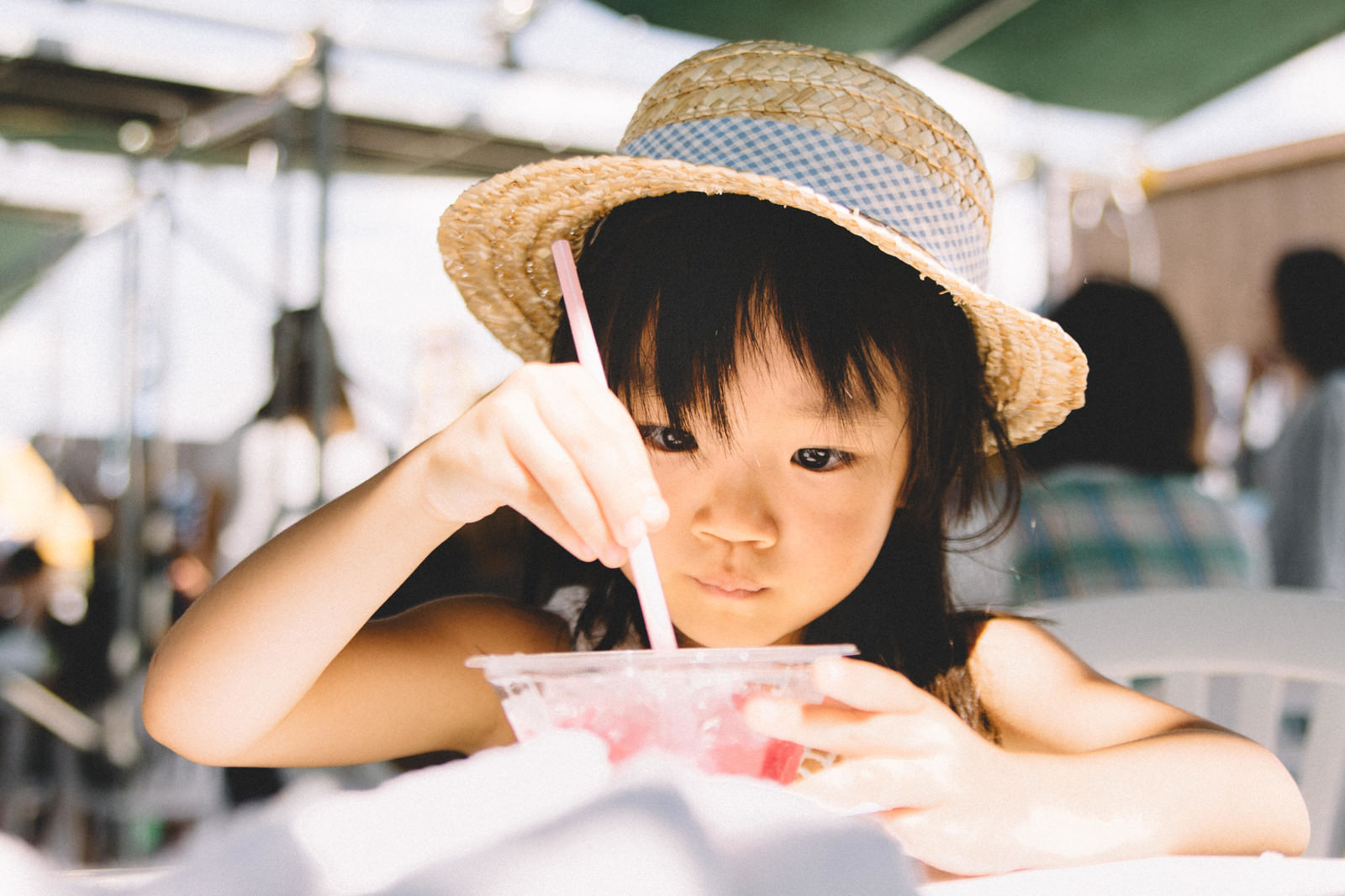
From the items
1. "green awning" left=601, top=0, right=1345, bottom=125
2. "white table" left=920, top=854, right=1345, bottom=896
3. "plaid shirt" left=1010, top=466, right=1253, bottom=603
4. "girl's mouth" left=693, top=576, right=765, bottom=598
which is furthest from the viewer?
"green awning" left=601, top=0, right=1345, bottom=125

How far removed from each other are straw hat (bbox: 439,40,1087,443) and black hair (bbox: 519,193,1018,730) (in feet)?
0.14

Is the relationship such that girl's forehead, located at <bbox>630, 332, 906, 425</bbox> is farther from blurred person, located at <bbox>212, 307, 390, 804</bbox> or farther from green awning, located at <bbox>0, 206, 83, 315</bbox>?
green awning, located at <bbox>0, 206, 83, 315</bbox>

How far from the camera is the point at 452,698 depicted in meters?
1.16

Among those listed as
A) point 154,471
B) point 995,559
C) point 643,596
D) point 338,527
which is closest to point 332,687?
point 338,527

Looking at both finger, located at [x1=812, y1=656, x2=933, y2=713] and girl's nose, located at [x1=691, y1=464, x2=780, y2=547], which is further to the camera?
girl's nose, located at [x1=691, y1=464, x2=780, y2=547]

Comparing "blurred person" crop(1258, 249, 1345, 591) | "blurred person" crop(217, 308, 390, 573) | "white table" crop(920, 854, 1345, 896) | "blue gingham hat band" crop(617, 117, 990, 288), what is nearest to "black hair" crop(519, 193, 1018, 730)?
"blue gingham hat band" crop(617, 117, 990, 288)

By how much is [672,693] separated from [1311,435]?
3.09 m

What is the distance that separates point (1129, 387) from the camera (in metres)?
2.38

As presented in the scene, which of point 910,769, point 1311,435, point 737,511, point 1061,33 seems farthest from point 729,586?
point 1311,435

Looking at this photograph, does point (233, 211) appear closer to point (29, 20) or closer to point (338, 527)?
point (29, 20)

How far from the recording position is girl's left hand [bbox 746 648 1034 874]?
0.58m

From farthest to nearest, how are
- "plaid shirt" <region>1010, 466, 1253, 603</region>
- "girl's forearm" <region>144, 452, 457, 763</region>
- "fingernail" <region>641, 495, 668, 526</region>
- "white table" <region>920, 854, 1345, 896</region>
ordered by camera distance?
"plaid shirt" <region>1010, 466, 1253, 603</region>
"girl's forearm" <region>144, 452, 457, 763</region>
"fingernail" <region>641, 495, 668, 526</region>
"white table" <region>920, 854, 1345, 896</region>

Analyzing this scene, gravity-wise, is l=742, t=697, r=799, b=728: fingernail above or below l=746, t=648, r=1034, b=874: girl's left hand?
above

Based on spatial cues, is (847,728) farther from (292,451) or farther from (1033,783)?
(292,451)
